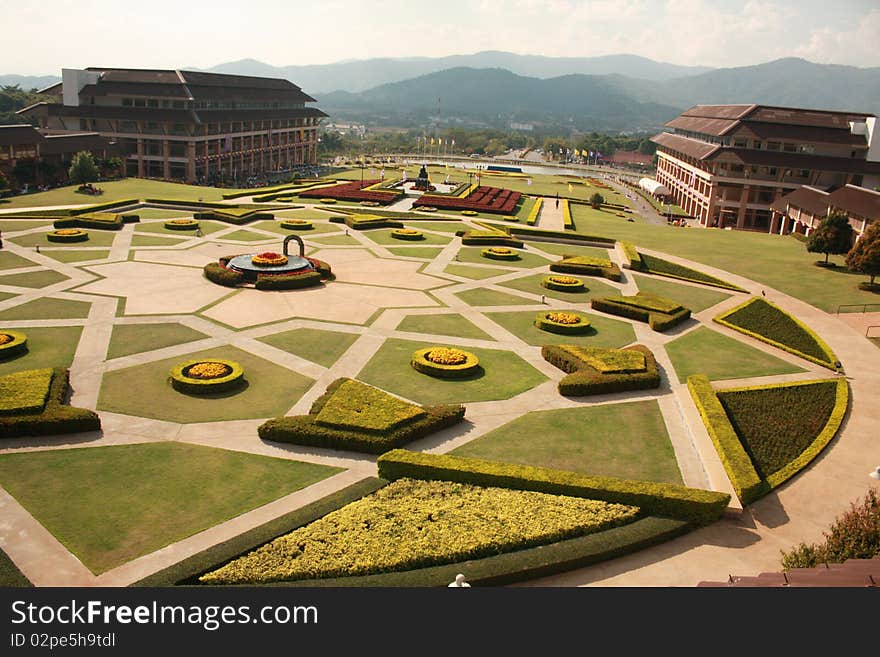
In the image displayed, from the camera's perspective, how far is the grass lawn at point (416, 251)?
54.4m

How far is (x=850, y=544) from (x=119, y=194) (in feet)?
265

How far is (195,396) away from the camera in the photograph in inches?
1055

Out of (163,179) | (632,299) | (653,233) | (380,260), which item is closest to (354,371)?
(632,299)

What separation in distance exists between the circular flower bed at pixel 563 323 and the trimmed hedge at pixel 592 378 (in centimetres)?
473

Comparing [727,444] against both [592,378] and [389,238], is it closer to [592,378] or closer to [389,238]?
[592,378]

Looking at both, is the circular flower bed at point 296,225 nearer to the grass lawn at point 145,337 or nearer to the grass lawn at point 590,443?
the grass lawn at point 145,337

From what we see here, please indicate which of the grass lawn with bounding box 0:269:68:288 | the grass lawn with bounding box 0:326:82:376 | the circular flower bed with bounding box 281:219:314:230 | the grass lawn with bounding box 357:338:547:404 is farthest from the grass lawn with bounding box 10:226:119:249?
the grass lawn with bounding box 357:338:547:404

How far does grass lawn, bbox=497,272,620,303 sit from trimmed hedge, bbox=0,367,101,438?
29.1 meters

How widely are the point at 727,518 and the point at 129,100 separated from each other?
110 m

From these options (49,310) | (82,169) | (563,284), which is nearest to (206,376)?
(49,310)

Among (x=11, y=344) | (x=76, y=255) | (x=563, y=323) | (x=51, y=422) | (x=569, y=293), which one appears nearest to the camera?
(x=51, y=422)

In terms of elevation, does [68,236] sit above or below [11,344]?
above

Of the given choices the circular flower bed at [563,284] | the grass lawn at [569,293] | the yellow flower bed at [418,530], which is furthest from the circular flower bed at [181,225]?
the yellow flower bed at [418,530]

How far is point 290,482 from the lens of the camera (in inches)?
834
